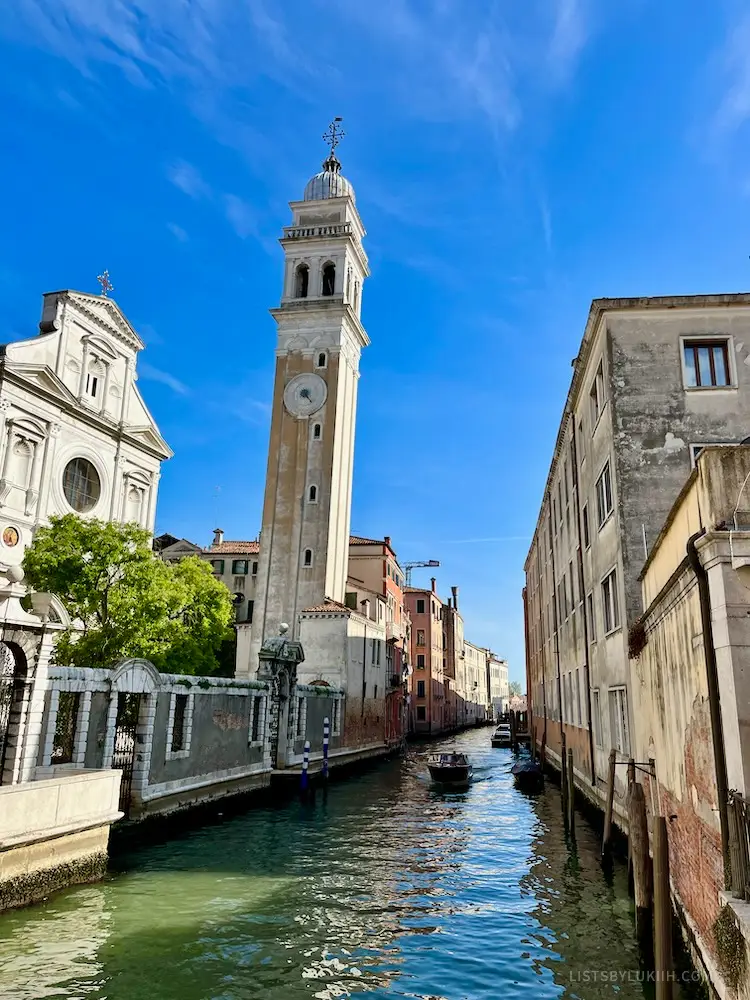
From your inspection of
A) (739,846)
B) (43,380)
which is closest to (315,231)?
(43,380)

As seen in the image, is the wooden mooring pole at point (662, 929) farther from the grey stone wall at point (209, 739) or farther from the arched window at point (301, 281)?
the arched window at point (301, 281)

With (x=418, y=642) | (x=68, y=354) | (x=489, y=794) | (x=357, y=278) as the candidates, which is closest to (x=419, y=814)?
(x=489, y=794)

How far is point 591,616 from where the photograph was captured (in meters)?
18.5

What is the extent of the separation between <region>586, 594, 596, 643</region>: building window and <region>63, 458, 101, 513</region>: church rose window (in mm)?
23894

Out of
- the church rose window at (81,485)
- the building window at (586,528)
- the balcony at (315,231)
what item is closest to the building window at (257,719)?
the building window at (586,528)

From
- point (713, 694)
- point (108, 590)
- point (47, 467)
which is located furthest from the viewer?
point (47, 467)

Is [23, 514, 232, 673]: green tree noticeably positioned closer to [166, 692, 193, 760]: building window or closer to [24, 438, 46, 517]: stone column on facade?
[166, 692, 193, 760]: building window

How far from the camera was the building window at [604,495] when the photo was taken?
15.9 meters

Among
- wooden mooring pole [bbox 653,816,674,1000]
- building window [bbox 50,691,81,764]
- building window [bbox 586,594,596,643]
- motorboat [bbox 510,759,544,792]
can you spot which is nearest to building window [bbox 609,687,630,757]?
building window [bbox 586,594,596,643]

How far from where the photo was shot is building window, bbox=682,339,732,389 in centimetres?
1532

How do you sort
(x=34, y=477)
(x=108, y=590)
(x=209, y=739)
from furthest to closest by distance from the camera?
(x=34, y=477) → (x=108, y=590) → (x=209, y=739)

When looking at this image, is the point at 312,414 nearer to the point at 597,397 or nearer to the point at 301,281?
the point at 301,281

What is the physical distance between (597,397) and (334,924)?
12.3 metres

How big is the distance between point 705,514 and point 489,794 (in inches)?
848
